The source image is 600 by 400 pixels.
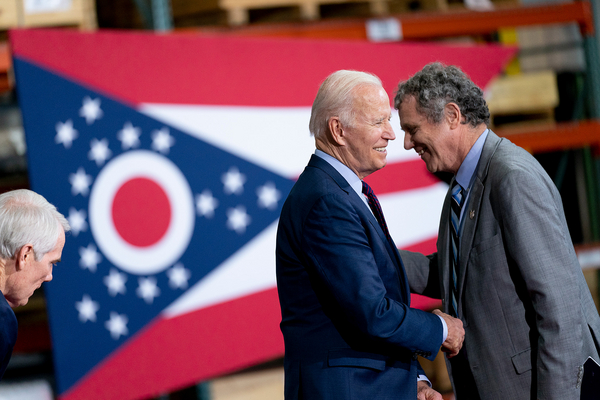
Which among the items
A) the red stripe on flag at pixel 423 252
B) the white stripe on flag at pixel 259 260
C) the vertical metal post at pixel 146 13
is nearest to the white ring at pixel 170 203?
the white stripe on flag at pixel 259 260

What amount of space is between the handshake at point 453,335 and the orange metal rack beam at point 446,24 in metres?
2.85

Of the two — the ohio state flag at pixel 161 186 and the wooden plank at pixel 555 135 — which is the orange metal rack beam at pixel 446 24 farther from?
the wooden plank at pixel 555 135

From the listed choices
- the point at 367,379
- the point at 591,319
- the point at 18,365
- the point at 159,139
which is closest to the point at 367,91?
the point at 367,379

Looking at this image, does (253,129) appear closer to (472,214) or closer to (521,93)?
(472,214)

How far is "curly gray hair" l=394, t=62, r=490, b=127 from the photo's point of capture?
6.98 feet

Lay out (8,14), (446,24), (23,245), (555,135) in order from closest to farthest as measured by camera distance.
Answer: (23,245) < (8,14) < (446,24) < (555,135)

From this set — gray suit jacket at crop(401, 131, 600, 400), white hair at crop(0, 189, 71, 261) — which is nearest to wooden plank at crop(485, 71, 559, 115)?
gray suit jacket at crop(401, 131, 600, 400)

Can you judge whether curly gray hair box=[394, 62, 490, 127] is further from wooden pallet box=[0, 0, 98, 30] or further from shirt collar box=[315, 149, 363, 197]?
wooden pallet box=[0, 0, 98, 30]

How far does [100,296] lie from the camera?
3.27 m

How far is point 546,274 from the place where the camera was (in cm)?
187

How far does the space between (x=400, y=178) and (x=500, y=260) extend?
8.07ft

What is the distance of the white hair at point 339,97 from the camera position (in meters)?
1.92

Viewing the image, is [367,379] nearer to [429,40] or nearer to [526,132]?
[526,132]

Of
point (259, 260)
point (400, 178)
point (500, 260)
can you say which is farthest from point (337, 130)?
point (400, 178)
